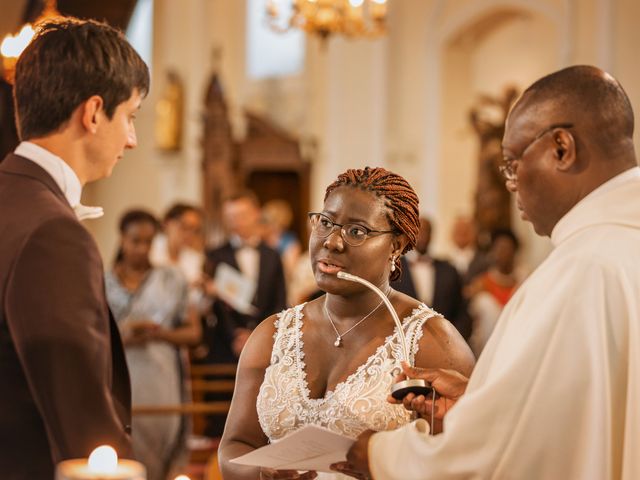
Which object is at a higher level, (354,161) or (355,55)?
(355,55)

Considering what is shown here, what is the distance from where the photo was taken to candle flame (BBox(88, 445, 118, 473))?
1.55 m

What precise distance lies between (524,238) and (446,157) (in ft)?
5.60

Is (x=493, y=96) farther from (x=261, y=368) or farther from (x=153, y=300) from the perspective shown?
(x=261, y=368)

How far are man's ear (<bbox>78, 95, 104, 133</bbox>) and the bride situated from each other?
923mm

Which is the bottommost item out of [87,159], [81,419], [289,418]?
[289,418]

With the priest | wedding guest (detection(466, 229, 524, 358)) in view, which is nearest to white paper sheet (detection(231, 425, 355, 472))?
the priest

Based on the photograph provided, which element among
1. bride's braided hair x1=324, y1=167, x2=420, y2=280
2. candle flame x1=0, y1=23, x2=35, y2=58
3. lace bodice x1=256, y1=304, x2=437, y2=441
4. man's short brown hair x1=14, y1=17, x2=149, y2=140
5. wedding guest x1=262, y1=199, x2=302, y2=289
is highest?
candle flame x1=0, y1=23, x2=35, y2=58

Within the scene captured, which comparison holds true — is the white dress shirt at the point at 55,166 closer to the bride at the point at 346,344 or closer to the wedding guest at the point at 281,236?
A: the bride at the point at 346,344

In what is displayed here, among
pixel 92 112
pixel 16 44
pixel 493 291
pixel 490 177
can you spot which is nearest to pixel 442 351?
pixel 92 112

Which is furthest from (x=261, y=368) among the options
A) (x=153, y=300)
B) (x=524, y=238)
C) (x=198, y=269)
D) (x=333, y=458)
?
(x=524, y=238)

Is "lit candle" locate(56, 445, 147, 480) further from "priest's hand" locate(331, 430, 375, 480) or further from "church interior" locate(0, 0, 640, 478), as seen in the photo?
"church interior" locate(0, 0, 640, 478)

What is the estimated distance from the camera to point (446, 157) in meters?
14.8

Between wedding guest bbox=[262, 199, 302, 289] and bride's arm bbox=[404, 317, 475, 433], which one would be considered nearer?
bride's arm bbox=[404, 317, 475, 433]

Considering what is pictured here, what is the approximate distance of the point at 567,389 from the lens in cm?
223
